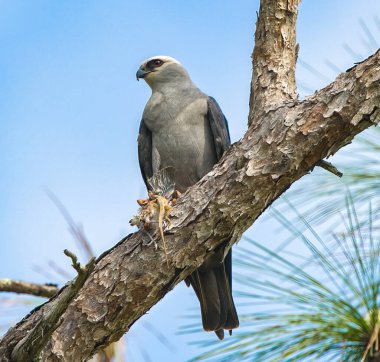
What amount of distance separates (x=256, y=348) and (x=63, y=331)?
1139 millimetres

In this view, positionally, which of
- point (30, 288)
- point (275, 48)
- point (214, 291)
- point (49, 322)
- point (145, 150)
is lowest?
point (49, 322)

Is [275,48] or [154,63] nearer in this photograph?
[275,48]

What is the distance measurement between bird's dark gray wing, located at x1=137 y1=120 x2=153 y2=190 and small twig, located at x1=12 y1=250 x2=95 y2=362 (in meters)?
2.43

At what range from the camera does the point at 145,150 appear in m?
5.49

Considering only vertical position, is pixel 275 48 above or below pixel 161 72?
below

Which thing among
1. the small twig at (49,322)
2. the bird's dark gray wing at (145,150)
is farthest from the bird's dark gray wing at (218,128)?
the small twig at (49,322)

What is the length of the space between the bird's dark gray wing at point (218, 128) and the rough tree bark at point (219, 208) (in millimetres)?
1321

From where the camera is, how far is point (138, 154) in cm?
552

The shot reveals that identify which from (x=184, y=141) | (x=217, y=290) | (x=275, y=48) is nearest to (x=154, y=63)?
(x=184, y=141)

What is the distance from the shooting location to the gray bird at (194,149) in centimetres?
485

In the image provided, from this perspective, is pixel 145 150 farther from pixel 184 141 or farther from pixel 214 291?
pixel 214 291

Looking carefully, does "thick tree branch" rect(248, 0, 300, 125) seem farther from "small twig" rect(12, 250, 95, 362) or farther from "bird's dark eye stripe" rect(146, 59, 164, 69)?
"bird's dark eye stripe" rect(146, 59, 164, 69)

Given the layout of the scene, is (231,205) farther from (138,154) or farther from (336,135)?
(138,154)

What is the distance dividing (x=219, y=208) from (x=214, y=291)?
4.65ft
